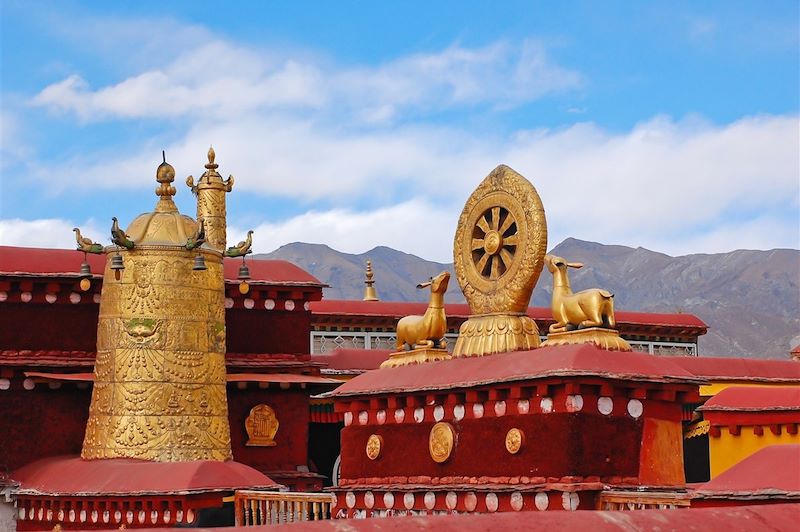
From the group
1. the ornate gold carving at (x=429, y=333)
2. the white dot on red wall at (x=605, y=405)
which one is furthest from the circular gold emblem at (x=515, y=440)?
the ornate gold carving at (x=429, y=333)

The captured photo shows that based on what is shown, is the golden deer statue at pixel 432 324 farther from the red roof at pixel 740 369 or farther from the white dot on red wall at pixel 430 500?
the red roof at pixel 740 369

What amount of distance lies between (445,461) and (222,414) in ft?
19.5

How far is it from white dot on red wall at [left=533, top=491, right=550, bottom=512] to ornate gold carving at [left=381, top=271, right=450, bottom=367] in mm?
2958

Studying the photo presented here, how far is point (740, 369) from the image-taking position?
2223cm

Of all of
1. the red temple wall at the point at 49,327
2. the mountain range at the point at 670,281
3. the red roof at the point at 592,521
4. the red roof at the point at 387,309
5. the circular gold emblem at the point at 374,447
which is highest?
the mountain range at the point at 670,281

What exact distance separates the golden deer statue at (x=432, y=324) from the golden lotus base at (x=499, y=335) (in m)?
0.81

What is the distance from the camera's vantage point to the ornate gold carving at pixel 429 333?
1375 cm

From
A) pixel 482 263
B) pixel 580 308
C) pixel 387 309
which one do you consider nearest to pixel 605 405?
pixel 580 308

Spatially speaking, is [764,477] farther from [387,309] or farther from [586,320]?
[387,309]

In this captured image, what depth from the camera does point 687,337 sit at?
87.9 feet

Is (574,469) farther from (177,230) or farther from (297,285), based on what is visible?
(297,285)

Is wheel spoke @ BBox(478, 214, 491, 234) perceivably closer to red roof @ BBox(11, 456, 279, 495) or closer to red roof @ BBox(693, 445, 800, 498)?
red roof @ BBox(11, 456, 279, 495)

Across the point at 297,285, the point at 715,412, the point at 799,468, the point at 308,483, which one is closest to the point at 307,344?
the point at 297,285

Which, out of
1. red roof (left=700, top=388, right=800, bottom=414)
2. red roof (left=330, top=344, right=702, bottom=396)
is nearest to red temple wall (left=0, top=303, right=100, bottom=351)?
red roof (left=330, top=344, right=702, bottom=396)
